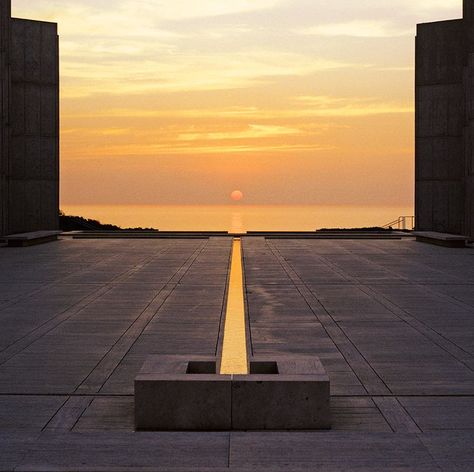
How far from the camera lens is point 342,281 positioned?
18.6m

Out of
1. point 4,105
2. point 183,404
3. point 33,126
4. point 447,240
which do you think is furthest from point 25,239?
point 183,404

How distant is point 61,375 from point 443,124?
114 feet

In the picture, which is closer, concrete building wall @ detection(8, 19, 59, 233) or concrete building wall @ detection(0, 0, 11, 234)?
concrete building wall @ detection(0, 0, 11, 234)

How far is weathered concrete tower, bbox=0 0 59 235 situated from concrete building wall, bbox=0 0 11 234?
634cm

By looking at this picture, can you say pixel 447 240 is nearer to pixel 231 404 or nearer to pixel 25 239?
pixel 25 239

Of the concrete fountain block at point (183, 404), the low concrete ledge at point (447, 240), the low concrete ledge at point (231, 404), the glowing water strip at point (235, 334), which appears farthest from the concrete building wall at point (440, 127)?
Answer: the concrete fountain block at point (183, 404)

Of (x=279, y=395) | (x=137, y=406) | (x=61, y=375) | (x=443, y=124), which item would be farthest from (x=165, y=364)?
(x=443, y=124)

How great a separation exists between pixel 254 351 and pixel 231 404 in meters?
3.64

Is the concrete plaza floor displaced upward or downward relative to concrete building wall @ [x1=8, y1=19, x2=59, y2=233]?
downward

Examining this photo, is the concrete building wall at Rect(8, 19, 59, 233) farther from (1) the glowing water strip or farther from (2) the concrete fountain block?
(2) the concrete fountain block

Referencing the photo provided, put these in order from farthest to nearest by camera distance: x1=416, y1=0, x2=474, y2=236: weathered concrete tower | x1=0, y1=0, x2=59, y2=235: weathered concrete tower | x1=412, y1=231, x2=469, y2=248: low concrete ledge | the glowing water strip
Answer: x1=0, y1=0, x2=59, y2=235: weathered concrete tower, x1=416, y1=0, x2=474, y2=236: weathered concrete tower, x1=412, y1=231, x2=469, y2=248: low concrete ledge, the glowing water strip

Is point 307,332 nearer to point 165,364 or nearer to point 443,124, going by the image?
point 165,364

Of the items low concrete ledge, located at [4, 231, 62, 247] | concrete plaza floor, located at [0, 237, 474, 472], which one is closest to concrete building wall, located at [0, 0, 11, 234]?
low concrete ledge, located at [4, 231, 62, 247]

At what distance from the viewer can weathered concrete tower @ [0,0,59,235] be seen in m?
41.3
